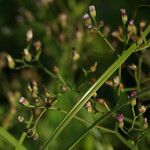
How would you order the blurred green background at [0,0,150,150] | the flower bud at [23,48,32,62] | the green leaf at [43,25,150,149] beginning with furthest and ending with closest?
1. the blurred green background at [0,0,150,150]
2. the flower bud at [23,48,32,62]
3. the green leaf at [43,25,150,149]

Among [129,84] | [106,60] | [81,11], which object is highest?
[106,60]

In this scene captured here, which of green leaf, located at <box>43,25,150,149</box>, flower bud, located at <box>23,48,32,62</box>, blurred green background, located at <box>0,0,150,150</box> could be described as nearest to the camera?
green leaf, located at <box>43,25,150,149</box>

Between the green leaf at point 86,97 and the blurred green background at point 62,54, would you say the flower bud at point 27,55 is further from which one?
the green leaf at point 86,97

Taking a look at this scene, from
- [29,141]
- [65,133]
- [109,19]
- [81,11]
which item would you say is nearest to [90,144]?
[65,133]

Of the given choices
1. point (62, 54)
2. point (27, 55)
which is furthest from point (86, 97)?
point (62, 54)

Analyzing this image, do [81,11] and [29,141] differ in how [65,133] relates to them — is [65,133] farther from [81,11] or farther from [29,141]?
[81,11]

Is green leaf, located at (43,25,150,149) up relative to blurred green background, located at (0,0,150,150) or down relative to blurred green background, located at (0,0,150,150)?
up

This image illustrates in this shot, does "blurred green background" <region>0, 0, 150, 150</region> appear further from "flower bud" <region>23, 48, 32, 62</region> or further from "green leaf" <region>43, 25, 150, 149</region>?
"green leaf" <region>43, 25, 150, 149</region>

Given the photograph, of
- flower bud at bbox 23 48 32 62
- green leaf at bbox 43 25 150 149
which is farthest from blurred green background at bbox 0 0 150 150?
green leaf at bbox 43 25 150 149

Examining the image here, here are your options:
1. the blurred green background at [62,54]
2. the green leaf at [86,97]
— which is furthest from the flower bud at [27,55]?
the green leaf at [86,97]
